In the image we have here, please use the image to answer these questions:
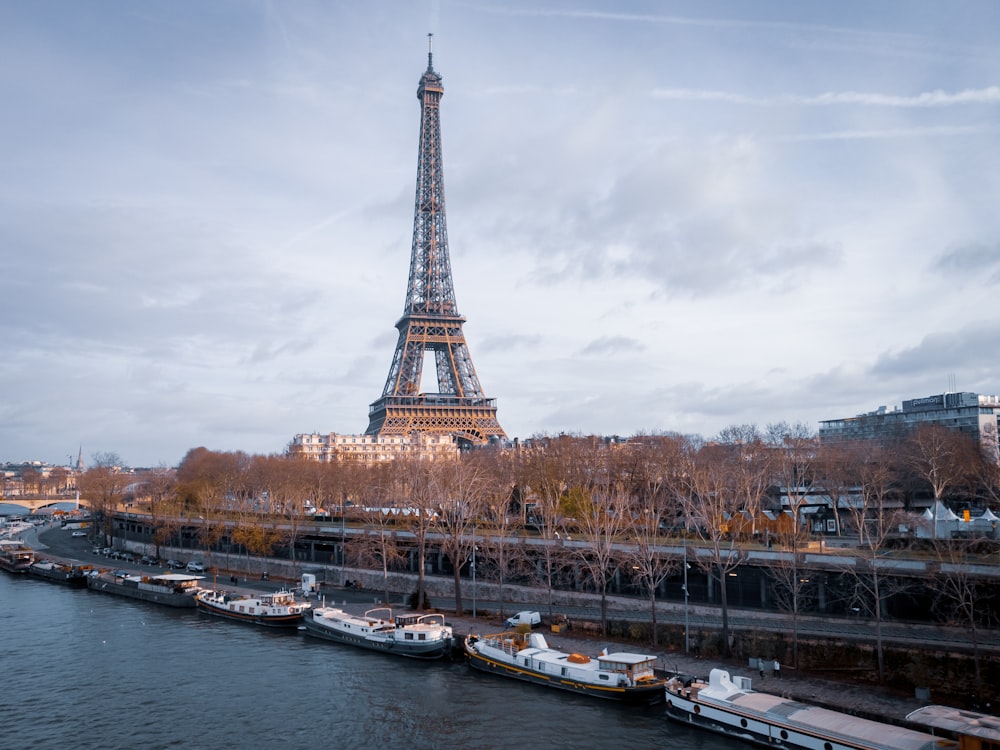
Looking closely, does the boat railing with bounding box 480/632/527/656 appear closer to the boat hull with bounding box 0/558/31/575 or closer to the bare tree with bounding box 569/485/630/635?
the bare tree with bounding box 569/485/630/635

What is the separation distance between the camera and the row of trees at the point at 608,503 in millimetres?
42094

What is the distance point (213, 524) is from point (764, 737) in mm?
62227

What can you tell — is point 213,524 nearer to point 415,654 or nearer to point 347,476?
point 347,476

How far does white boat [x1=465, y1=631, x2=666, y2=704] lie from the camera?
33.3 m

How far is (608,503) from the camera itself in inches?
2046

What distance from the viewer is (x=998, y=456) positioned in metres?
82.7

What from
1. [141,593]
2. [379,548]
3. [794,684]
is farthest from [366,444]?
[794,684]

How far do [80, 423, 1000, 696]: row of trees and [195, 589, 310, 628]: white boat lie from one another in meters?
6.32

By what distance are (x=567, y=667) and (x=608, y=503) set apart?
58.8 feet

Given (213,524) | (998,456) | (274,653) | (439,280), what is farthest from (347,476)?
(998,456)

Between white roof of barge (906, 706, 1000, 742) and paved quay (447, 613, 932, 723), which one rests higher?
white roof of barge (906, 706, 1000, 742)

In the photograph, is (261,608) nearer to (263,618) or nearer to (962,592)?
(263,618)

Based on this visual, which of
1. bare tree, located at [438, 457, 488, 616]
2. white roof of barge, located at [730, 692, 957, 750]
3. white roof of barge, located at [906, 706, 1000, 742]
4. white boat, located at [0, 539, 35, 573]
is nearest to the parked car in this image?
bare tree, located at [438, 457, 488, 616]

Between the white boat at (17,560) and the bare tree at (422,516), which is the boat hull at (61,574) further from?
the bare tree at (422,516)
